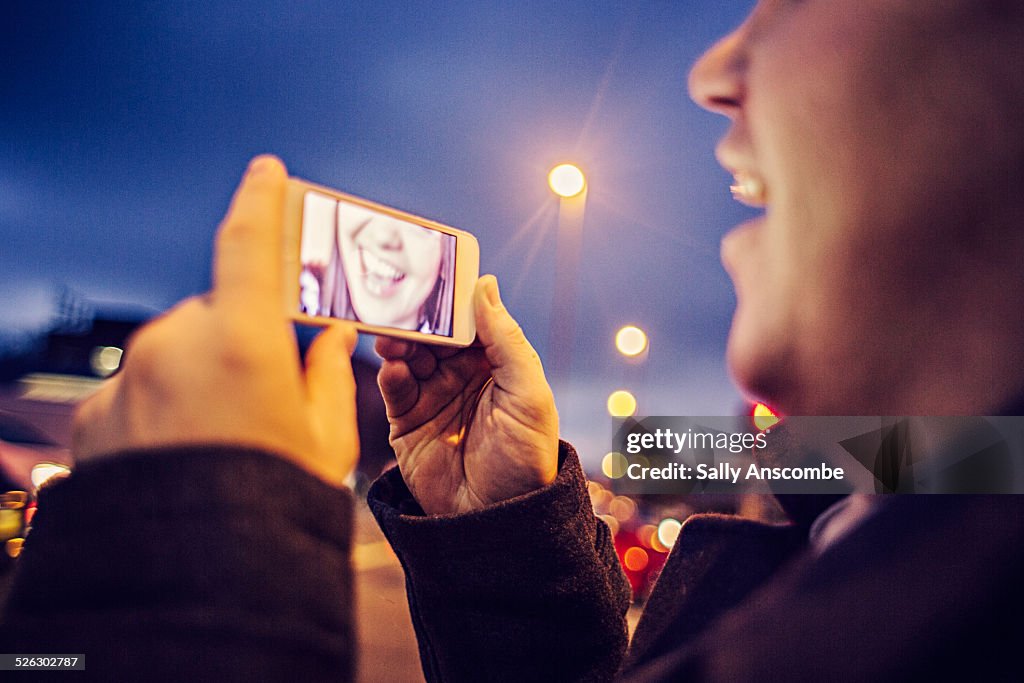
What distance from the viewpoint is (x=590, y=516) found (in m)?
1.77

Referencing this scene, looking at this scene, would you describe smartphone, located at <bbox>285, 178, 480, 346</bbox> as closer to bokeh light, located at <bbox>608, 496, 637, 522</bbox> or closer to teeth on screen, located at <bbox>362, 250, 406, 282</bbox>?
teeth on screen, located at <bbox>362, 250, 406, 282</bbox>

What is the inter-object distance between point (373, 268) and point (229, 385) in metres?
0.91

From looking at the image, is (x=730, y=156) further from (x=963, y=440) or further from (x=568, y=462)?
(x=568, y=462)

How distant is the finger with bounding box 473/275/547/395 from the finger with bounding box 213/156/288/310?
3.00 feet

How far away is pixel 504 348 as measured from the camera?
6.01 ft

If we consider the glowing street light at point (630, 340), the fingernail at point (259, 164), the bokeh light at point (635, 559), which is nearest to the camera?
the fingernail at point (259, 164)

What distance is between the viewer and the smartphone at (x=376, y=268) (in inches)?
57.4

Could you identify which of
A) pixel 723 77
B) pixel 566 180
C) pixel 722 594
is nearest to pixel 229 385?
pixel 723 77

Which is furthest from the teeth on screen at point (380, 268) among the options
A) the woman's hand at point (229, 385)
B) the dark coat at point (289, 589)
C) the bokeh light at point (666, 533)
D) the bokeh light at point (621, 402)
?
the bokeh light at point (621, 402)

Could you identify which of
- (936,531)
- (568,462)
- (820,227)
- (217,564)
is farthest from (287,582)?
(568,462)

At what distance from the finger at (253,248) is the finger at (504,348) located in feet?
3.00

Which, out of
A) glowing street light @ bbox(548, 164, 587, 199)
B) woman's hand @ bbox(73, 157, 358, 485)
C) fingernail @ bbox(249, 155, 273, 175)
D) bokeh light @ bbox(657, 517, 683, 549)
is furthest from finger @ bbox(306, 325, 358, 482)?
Answer: bokeh light @ bbox(657, 517, 683, 549)

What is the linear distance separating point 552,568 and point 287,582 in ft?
3.18

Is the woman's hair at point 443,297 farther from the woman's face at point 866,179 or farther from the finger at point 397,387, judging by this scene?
the woman's face at point 866,179
